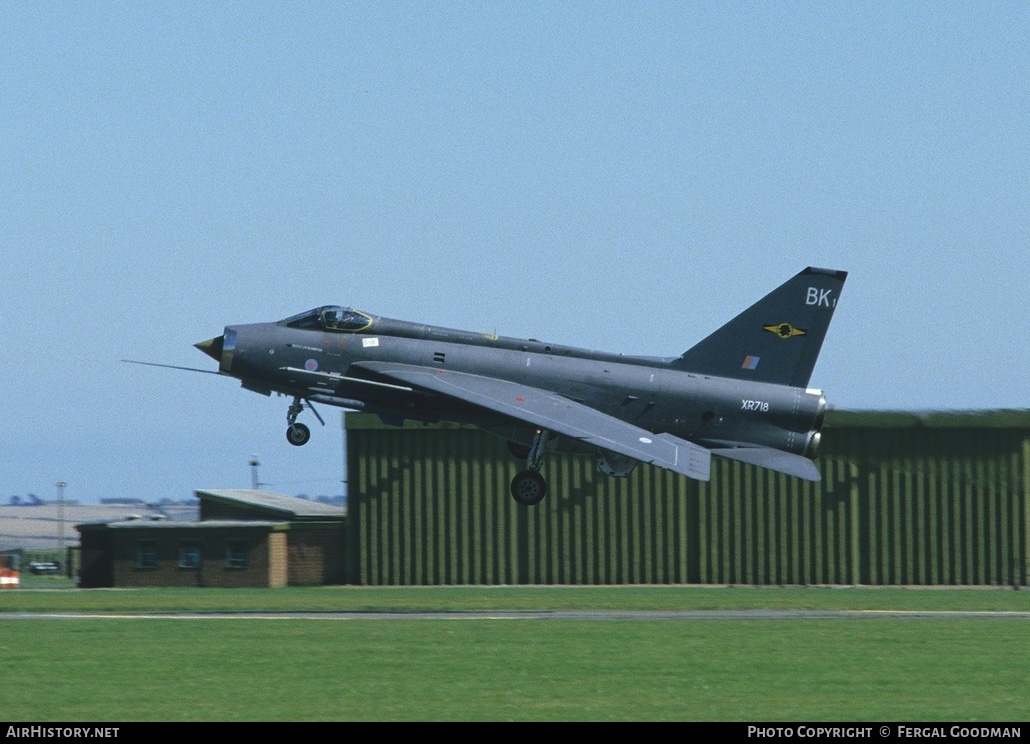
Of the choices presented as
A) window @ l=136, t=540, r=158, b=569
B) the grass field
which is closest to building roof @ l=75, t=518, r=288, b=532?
window @ l=136, t=540, r=158, b=569

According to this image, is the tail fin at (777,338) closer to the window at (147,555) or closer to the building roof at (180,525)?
the building roof at (180,525)

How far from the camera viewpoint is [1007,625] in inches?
1294

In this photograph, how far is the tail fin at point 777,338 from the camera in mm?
38000

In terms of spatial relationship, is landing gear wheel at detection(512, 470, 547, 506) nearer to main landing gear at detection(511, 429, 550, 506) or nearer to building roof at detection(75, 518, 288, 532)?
main landing gear at detection(511, 429, 550, 506)

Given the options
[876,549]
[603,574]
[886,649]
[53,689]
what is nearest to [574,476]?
[603,574]

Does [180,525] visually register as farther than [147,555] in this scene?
No

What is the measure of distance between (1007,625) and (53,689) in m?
21.0

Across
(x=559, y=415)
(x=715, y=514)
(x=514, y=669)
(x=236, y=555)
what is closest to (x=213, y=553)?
(x=236, y=555)

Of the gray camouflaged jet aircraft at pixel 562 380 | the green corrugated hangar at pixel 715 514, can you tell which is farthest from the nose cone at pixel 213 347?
the green corrugated hangar at pixel 715 514

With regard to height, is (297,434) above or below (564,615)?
above

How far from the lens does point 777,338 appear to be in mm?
38125

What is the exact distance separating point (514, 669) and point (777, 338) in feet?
54.7

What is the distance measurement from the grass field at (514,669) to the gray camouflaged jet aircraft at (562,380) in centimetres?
498

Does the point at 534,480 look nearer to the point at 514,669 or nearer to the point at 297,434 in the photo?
the point at 297,434
